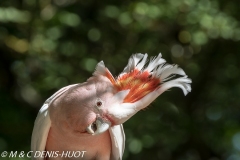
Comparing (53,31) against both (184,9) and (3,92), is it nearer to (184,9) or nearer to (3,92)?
(3,92)

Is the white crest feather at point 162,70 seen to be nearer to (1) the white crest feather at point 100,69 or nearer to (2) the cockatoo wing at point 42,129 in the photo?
(1) the white crest feather at point 100,69

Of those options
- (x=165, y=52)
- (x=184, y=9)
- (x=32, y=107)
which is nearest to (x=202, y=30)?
(x=184, y=9)

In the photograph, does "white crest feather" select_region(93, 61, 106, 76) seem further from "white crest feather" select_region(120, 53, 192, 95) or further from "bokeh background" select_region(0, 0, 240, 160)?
"bokeh background" select_region(0, 0, 240, 160)

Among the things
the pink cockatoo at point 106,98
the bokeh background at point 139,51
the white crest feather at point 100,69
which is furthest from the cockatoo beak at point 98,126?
the bokeh background at point 139,51

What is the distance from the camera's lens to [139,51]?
3.18 meters

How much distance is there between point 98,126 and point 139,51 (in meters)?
1.83

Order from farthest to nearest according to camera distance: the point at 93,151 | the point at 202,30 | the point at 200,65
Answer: the point at 200,65 → the point at 202,30 → the point at 93,151

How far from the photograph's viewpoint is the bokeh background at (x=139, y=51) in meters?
3.01

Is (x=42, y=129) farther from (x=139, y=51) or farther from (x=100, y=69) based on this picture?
(x=139, y=51)

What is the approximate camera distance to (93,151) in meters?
1.62

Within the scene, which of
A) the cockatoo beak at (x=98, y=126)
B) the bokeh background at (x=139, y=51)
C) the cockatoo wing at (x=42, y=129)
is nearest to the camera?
the cockatoo beak at (x=98, y=126)

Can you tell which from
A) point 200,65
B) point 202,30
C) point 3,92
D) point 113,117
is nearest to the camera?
point 113,117

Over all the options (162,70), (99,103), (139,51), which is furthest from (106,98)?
(139,51)

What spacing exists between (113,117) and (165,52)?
6.53 feet
